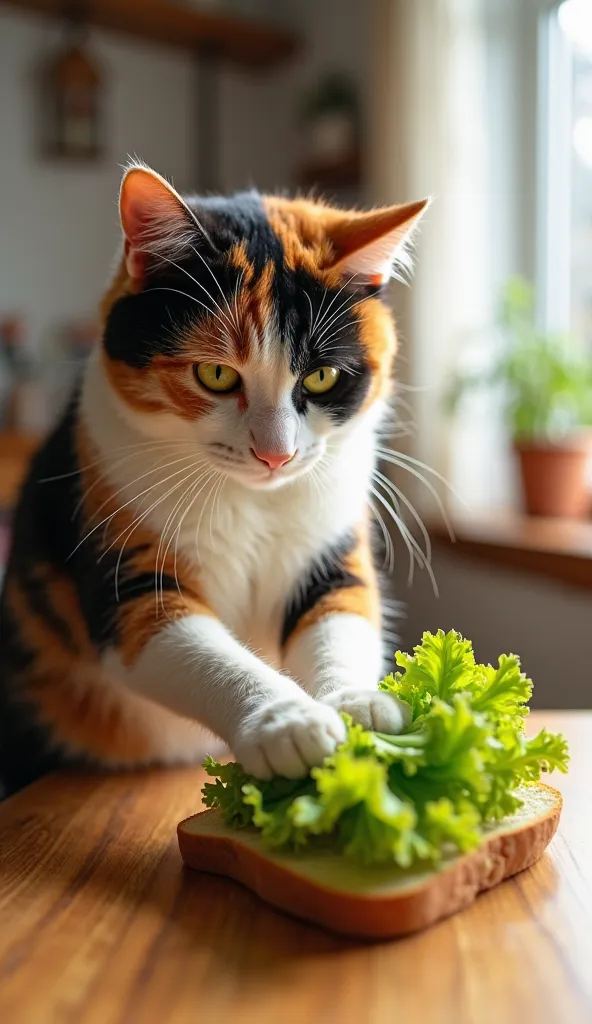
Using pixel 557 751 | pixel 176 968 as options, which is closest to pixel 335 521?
pixel 557 751

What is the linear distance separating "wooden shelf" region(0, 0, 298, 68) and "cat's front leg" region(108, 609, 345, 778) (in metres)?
2.66

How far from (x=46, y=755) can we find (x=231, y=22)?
2.73m

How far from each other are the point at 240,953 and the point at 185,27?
3.20m

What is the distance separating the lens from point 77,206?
3.32m

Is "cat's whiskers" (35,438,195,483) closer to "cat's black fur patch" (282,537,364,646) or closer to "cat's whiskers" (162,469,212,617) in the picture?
"cat's whiskers" (162,469,212,617)

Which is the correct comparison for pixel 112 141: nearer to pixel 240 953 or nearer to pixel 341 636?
pixel 341 636

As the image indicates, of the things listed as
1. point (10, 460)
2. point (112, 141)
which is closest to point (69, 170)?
point (112, 141)

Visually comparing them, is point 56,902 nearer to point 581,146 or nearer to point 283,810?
point 283,810

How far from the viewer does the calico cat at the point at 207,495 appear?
37.0 inches

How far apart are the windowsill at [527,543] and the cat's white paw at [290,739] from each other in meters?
1.24

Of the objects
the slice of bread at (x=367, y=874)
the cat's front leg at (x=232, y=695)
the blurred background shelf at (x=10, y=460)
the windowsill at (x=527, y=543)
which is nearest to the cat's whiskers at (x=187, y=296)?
the cat's front leg at (x=232, y=695)

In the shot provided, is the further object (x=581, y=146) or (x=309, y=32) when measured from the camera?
(x=309, y=32)

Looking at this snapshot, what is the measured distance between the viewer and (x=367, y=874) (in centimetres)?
67

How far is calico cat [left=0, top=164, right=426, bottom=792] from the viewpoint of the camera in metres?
0.94
